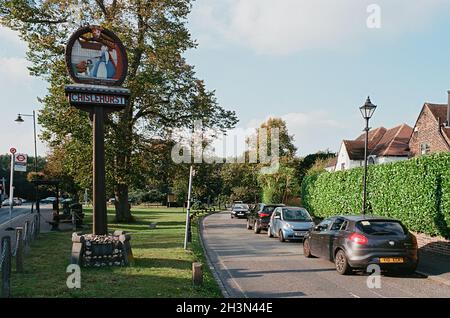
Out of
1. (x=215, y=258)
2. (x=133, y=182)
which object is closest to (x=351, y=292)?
(x=215, y=258)

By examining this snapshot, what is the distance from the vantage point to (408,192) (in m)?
16.2

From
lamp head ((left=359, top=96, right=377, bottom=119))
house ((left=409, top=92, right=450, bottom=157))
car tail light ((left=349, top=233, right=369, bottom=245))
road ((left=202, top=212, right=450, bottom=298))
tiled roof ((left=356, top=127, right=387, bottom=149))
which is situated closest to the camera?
road ((left=202, top=212, right=450, bottom=298))

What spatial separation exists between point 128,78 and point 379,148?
28416 mm

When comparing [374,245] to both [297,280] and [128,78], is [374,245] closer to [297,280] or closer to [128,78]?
[297,280]

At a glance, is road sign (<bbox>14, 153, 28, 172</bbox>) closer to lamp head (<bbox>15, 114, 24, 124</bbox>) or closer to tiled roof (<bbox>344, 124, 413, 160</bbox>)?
lamp head (<bbox>15, 114, 24, 124</bbox>)

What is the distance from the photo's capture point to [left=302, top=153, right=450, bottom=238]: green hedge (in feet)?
46.3

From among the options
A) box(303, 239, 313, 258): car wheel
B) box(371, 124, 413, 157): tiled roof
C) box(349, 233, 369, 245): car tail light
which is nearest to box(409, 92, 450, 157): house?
box(371, 124, 413, 157): tiled roof

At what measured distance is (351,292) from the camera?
9.08 m

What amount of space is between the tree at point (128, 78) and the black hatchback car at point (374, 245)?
17922mm

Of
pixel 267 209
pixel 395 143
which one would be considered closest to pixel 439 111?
pixel 395 143

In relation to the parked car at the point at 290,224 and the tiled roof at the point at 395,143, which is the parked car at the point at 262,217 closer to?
the parked car at the point at 290,224

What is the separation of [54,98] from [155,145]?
284 inches

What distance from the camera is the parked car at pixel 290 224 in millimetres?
18969

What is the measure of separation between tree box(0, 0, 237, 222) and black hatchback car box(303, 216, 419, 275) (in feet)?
58.8
